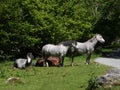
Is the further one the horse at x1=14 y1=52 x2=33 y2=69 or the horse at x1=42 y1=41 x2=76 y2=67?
the horse at x1=42 y1=41 x2=76 y2=67

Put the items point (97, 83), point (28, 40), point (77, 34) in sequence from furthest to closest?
point (77, 34) < point (28, 40) < point (97, 83)

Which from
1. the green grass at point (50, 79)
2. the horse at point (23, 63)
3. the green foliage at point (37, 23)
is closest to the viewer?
the green grass at point (50, 79)

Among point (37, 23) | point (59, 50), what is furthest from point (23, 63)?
point (37, 23)

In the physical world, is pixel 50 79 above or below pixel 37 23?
below

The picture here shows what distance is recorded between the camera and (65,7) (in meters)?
31.5

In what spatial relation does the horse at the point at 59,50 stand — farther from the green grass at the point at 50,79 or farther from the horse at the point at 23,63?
the green grass at the point at 50,79

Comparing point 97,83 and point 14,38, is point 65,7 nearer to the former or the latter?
point 14,38

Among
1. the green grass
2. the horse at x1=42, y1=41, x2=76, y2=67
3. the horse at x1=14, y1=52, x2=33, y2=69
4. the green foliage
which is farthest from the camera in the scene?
the green foliage

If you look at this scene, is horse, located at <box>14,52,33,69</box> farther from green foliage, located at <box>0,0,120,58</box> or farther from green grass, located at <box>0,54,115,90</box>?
green foliage, located at <box>0,0,120,58</box>

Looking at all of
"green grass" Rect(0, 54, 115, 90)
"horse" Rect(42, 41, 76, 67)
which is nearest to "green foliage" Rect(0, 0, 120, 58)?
"horse" Rect(42, 41, 76, 67)

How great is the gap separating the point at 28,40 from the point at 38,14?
1.89 m

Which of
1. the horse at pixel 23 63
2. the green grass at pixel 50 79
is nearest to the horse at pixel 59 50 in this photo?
the horse at pixel 23 63

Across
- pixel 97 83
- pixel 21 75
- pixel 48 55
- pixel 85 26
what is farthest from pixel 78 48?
pixel 97 83

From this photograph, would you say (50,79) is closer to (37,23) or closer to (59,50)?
(59,50)
